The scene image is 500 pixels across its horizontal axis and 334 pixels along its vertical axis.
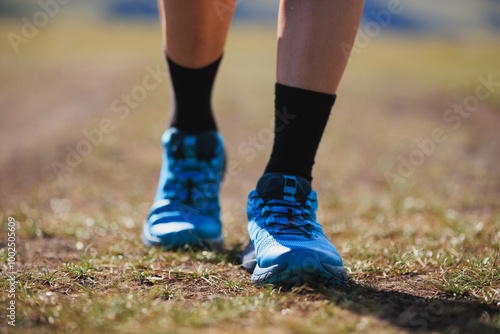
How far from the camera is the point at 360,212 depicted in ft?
12.1

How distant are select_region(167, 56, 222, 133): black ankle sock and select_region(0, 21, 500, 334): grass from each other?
29.7 inches

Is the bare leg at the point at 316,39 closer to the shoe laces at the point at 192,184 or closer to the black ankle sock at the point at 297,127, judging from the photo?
the black ankle sock at the point at 297,127

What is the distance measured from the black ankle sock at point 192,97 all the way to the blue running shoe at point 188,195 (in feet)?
0.22

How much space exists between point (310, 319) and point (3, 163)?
6.46 meters

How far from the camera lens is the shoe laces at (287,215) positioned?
1792 mm

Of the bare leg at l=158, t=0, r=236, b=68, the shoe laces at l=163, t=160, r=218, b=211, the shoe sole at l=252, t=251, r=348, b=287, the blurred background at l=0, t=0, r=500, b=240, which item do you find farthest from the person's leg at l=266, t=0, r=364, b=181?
the blurred background at l=0, t=0, r=500, b=240

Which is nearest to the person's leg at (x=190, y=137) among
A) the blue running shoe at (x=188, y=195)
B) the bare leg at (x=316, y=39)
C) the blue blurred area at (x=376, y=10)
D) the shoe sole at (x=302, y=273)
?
the blue running shoe at (x=188, y=195)

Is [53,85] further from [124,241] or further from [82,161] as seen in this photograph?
[124,241]

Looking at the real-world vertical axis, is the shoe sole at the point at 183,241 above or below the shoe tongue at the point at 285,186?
below

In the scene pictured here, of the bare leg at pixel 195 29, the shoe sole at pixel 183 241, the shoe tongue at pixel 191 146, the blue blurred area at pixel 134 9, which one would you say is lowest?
the shoe sole at pixel 183 241

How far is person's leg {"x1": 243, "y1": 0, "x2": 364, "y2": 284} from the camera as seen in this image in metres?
1.73

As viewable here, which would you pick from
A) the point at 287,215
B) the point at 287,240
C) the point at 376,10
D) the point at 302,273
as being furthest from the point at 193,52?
the point at 376,10

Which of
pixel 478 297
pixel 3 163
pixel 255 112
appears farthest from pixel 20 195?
pixel 255 112

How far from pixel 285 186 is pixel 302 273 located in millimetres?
402
